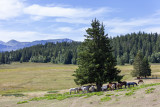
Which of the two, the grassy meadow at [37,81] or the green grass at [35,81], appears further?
the grassy meadow at [37,81]

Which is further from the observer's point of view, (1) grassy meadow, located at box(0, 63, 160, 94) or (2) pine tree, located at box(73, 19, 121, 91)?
(1) grassy meadow, located at box(0, 63, 160, 94)

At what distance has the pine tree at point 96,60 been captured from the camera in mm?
31219

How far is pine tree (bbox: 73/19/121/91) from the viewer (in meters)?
31.2

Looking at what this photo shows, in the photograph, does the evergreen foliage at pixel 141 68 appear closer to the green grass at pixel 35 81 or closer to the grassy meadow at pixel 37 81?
the grassy meadow at pixel 37 81

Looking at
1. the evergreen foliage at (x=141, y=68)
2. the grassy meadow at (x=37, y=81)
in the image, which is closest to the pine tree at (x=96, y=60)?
the grassy meadow at (x=37, y=81)

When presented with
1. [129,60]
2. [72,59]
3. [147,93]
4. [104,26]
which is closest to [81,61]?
[104,26]

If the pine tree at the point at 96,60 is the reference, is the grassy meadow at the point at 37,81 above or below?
below

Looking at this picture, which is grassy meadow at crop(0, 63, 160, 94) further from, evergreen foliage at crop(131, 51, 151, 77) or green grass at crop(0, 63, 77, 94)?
evergreen foliage at crop(131, 51, 151, 77)

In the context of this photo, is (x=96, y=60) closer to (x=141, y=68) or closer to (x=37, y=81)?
(x=37, y=81)

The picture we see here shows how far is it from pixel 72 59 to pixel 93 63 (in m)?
165

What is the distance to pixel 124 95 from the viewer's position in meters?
19.9

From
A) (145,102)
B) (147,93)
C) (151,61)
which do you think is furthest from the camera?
(151,61)

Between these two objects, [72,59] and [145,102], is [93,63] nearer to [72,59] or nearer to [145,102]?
[145,102]

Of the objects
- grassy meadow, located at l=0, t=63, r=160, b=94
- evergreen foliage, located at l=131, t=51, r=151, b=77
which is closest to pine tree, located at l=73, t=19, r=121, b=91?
grassy meadow, located at l=0, t=63, r=160, b=94
